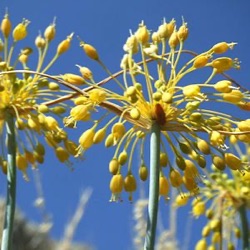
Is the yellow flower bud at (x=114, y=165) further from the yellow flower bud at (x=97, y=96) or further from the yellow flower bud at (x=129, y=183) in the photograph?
the yellow flower bud at (x=97, y=96)

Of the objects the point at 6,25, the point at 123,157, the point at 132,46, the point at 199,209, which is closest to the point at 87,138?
the point at 123,157

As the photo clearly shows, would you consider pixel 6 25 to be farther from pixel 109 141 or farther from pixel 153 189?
pixel 153 189

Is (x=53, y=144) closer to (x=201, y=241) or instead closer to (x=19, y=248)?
(x=201, y=241)

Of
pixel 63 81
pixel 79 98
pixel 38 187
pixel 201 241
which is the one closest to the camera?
pixel 63 81

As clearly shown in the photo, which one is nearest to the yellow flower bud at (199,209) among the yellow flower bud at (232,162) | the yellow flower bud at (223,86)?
the yellow flower bud at (232,162)

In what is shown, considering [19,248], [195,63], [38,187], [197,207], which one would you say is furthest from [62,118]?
[19,248]

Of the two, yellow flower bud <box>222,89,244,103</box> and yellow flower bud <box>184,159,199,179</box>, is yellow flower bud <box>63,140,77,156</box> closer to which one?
yellow flower bud <box>184,159,199,179</box>
